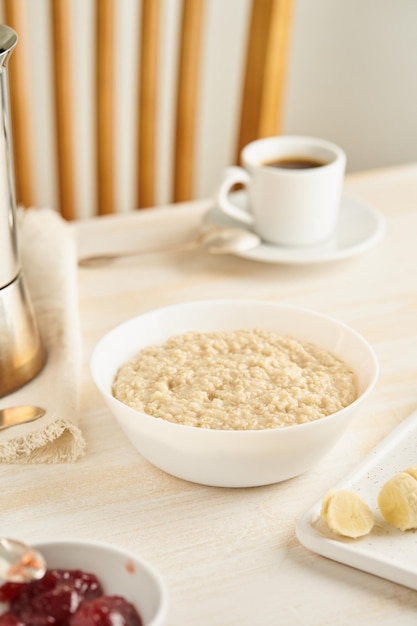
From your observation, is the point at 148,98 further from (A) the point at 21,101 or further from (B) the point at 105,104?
(A) the point at 21,101

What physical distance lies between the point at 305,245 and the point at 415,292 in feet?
0.51

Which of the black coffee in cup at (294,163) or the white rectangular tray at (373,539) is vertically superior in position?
the black coffee in cup at (294,163)

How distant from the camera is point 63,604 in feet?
1.61

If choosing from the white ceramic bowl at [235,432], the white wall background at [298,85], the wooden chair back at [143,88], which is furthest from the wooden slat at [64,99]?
the white ceramic bowl at [235,432]

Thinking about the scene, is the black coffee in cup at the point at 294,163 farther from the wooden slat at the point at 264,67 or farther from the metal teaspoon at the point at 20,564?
the metal teaspoon at the point at 20,564

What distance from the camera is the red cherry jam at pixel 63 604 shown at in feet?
1.57

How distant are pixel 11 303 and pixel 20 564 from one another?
332 millimetres

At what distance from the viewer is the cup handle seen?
113 centimetres

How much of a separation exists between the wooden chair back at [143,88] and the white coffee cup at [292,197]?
1.07ft

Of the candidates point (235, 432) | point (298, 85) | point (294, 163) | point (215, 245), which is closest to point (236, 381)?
point (235, 432)

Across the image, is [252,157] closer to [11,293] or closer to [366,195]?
[366,195]

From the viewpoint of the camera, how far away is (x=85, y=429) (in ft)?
2.57

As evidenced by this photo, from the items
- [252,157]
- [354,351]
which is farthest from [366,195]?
[354,351]

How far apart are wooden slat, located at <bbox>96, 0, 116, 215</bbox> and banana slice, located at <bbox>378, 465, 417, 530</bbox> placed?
98 centimetres
